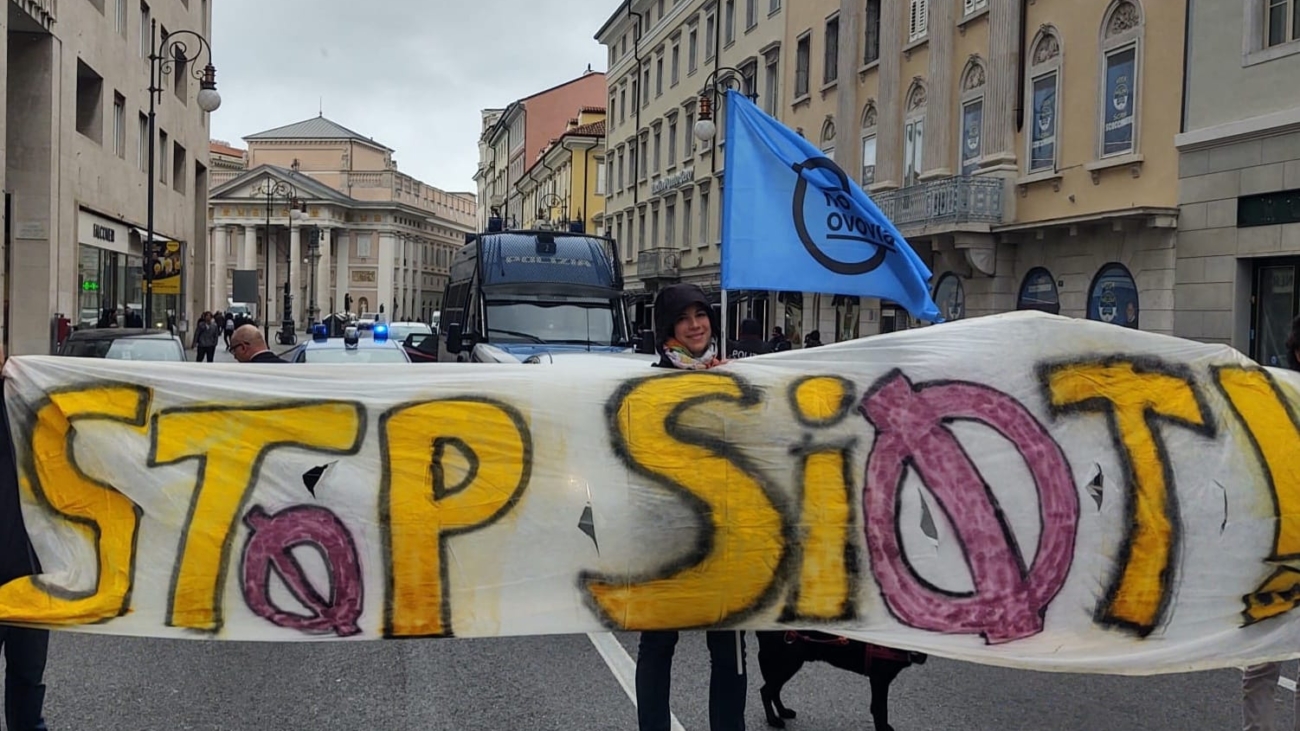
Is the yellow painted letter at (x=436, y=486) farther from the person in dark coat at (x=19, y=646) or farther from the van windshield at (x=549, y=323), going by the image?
the van windshield at (x=549, y=323)

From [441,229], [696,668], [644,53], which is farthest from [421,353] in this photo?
[441,229]

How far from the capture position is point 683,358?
4.68m

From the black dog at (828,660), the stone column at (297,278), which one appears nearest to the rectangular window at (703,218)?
the black dog at (828,660)

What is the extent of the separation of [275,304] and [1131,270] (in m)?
96.2

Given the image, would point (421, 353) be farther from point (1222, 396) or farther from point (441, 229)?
point (441, 229)

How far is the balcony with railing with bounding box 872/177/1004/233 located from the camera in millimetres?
24438

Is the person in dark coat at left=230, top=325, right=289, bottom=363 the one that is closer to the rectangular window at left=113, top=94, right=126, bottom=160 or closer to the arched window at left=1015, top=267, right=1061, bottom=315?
the arched window at left=1015, top=267, right=1061, bottom=315

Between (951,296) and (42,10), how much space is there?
2046 centimetres

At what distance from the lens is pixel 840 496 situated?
465cm

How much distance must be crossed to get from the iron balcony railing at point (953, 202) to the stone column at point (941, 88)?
30.2 inches

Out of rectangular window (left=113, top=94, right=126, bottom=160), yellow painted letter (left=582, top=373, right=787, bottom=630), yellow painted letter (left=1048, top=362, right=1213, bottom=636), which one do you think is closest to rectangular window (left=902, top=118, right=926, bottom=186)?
rectangular window (left=113, top=94, right=126, bottom=160)

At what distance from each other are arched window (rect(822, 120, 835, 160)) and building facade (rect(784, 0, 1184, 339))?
7.42 ft

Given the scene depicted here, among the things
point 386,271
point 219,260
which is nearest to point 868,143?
point 386,271

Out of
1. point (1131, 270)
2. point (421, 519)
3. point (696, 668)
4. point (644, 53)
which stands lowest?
point (696, 668)
